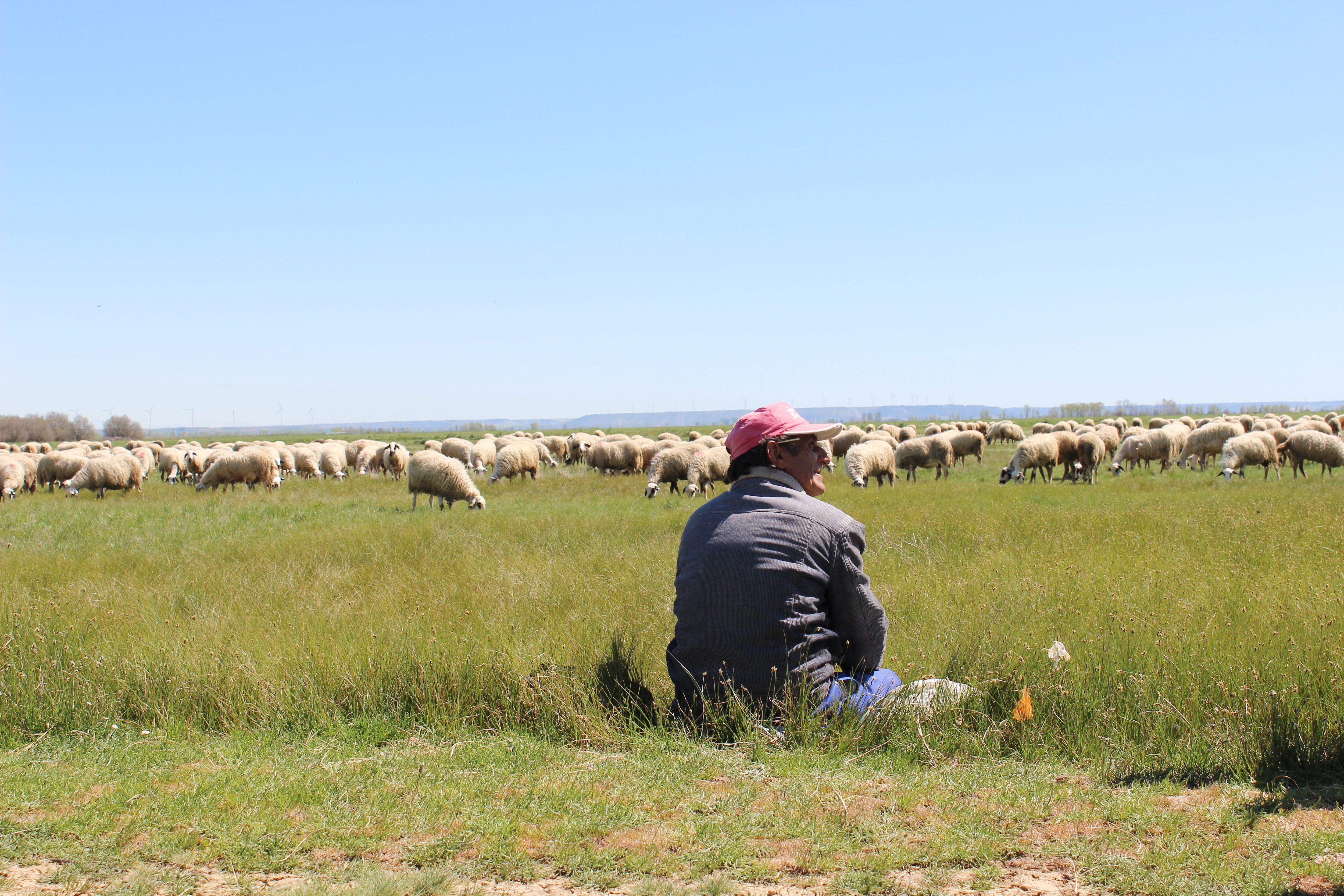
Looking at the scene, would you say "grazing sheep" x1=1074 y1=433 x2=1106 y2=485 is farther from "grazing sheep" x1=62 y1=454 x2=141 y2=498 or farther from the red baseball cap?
"grazing sheep" x1=62 y1=454 x2=141 y2=498

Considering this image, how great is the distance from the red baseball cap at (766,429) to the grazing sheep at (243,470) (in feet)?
95.6

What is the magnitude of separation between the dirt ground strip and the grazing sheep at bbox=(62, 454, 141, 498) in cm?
2891

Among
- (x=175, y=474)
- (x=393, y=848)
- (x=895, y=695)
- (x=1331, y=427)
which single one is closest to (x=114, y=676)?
(x=393, y=848)

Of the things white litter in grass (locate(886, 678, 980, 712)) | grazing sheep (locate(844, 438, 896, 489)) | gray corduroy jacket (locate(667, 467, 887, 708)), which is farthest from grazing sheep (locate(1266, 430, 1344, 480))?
gray corduroy jacket (locate(667, 467, 887, 708))

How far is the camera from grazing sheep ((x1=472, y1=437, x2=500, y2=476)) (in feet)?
129

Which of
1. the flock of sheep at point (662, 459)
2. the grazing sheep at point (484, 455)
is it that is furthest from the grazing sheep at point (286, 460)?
the grazing sheep at point (484, 455)

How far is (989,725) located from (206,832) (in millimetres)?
3625

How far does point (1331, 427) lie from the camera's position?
4084 cm

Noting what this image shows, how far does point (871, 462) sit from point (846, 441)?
41.7 feet

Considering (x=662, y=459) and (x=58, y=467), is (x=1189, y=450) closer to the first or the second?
(x=662, y=459)

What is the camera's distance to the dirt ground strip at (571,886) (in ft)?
8.86

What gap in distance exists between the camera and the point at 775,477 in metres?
4.12

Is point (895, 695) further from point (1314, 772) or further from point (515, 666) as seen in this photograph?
point (515, 666)

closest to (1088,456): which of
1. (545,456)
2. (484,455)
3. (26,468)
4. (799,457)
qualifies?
(545,456)
